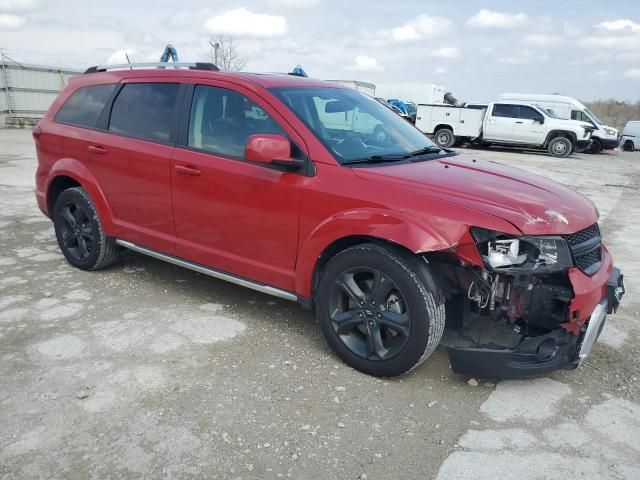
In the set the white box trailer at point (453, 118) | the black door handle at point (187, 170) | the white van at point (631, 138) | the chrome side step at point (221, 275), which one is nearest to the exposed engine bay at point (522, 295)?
the chrome side step at point (221, 275)

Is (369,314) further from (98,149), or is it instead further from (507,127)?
(507,127)

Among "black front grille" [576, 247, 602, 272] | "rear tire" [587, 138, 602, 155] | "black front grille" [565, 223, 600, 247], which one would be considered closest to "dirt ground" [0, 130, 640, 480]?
"black front grille" [576, 247, 602, 272]

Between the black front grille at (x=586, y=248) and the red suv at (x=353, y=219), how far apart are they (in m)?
0.01

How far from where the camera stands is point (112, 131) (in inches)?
165

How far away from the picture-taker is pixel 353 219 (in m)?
2.94

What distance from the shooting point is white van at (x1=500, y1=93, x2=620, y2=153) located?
2081 centimetres

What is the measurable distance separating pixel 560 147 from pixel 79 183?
18.5 meters

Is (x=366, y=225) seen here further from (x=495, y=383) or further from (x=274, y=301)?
(x=274, y=301)

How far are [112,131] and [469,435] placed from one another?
3456 mm

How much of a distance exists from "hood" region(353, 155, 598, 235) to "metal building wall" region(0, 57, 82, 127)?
64.7 feet

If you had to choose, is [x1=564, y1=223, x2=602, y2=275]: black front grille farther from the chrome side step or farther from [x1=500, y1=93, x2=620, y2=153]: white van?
[x1=500, y1=93, x2=620, y2=153]: white van

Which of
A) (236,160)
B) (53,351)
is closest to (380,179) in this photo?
(236,160)

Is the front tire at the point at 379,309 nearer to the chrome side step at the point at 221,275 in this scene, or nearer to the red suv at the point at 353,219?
the red suv at the point at 353,219

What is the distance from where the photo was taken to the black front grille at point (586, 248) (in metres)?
2.77
